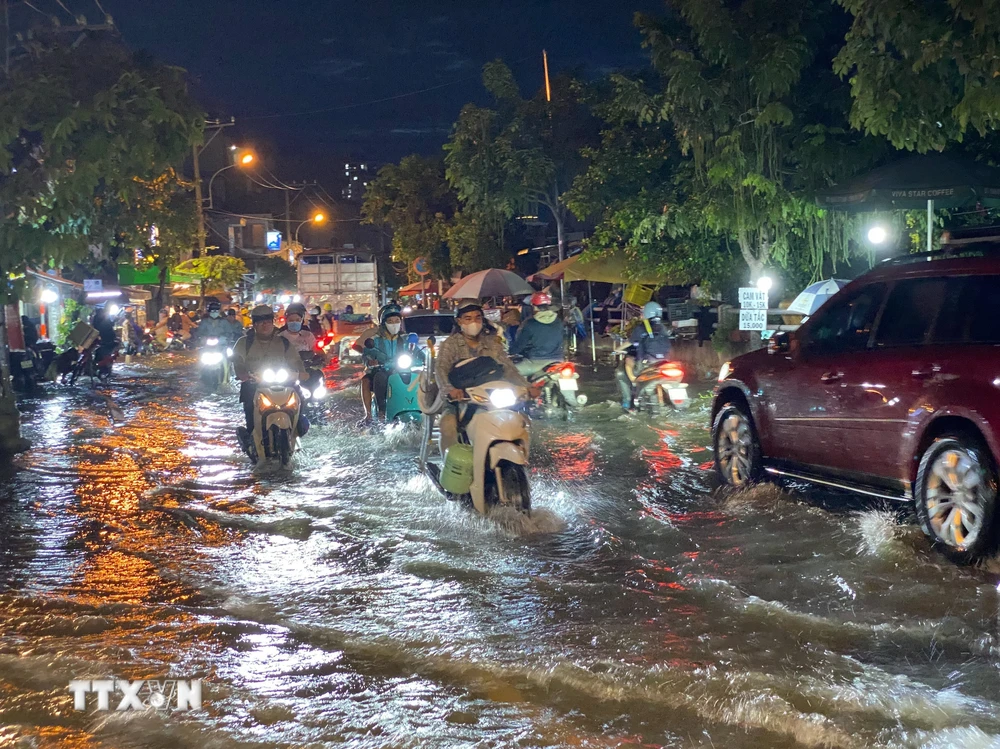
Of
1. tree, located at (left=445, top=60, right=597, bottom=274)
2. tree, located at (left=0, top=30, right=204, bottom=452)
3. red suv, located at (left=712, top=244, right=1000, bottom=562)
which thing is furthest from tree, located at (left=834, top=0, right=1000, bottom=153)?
tree, located at (left=445, top=60, right=597, bottom=274)

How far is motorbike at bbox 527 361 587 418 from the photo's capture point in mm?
14016

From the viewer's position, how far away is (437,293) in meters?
55.4

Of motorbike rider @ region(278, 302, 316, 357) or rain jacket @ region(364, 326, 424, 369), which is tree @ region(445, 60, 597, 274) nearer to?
motorbike rider @ region(278, 302, 316, 357)

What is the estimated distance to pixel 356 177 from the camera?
122 meters

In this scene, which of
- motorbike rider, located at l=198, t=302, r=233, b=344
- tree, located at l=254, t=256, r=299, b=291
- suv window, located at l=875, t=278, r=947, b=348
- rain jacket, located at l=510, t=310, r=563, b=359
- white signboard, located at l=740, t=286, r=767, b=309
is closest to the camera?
suv window, located at l=875, t=278, r=947, b=348

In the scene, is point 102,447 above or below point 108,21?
below

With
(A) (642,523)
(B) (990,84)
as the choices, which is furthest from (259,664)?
(B) (990,84)

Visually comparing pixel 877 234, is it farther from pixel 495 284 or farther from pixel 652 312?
pixel 495 284

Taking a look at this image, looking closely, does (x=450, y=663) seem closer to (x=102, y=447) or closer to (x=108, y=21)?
(x=102, y=447)

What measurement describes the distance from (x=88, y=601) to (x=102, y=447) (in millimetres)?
7718

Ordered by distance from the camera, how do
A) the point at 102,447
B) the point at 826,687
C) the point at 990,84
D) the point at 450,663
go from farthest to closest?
the point at 102,447 → the point at 990,84 → the point at 450,663 → the point at 826,687

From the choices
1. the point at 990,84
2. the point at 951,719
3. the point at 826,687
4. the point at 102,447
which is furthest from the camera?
the point at 102,447

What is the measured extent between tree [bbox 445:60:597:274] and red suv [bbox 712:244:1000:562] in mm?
26223

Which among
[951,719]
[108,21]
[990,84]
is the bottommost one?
[951,719]
